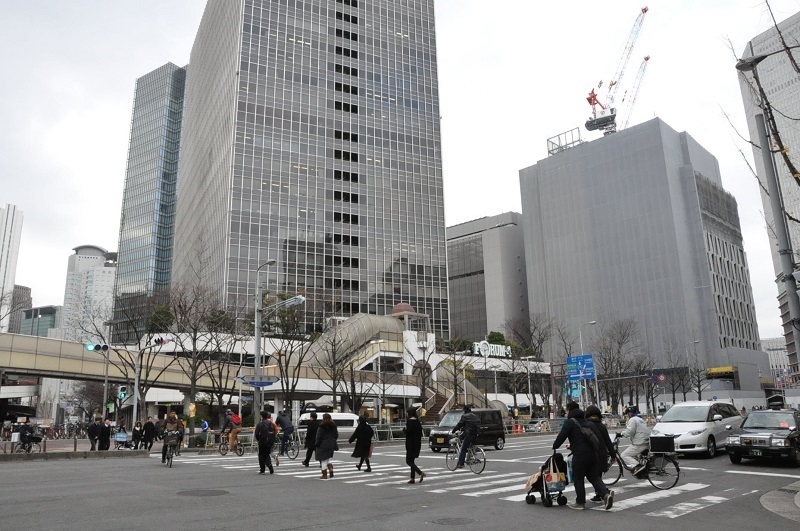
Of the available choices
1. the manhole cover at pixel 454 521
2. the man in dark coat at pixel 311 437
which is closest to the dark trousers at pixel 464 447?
the man in dark coat at pixel 311 437

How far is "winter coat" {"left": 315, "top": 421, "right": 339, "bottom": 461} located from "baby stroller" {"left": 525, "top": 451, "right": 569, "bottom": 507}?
6485 millimetres

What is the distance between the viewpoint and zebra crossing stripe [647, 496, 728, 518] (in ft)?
31.9

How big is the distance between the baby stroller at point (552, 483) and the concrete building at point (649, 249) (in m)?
88.8

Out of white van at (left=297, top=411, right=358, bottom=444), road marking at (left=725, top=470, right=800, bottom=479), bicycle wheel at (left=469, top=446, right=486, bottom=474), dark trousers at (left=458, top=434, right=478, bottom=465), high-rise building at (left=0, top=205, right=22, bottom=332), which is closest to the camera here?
road marking at (left=725, top=470, right=800, bottom=479)

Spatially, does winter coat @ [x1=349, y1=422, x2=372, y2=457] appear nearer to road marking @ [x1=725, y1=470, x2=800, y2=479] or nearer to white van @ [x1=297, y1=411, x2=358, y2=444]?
road marking @ [x1=725, y1=470, x2=800, y2=479]

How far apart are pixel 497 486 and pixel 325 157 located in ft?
266

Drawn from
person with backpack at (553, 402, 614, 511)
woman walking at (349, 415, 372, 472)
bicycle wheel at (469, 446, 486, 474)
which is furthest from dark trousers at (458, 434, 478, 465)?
person with backpack at (553, 402, 614, 511)

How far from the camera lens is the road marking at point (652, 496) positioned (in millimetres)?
10438

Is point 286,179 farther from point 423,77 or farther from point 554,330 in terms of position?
point 554,330

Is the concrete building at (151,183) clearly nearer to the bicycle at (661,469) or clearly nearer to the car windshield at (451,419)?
the car windshield at (451,419)

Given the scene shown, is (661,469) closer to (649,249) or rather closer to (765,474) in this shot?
(765,474)

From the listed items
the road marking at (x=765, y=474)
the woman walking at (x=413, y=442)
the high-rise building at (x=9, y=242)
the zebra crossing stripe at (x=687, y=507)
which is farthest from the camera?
the high-rise building at (x=9, y=242)

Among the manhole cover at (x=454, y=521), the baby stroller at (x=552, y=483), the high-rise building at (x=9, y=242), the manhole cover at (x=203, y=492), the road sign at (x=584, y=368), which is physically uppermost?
the high-rise building at (x=9, y=242)

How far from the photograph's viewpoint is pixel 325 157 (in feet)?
297
